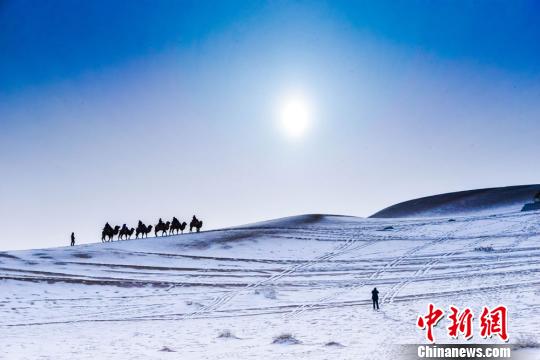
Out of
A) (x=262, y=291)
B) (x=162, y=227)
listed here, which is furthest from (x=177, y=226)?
(x=262, y=291)

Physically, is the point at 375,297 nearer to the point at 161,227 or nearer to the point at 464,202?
the point at 161,227

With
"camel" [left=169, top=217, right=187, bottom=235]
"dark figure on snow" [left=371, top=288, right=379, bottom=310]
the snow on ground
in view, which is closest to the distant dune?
the snow on ground

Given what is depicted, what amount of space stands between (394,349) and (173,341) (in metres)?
7.62

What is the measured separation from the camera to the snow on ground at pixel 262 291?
16.8m

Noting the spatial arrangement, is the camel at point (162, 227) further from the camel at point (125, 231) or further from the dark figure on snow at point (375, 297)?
the dark figure on snow at point (375, 297)

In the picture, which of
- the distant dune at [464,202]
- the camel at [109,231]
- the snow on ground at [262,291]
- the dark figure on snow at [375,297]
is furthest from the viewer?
the distant dune at [464,202]

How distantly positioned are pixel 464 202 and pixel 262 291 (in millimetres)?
70335

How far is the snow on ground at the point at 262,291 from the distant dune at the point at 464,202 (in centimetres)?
3004

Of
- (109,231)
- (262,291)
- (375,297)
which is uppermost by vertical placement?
(109,231)

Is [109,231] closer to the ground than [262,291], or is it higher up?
higher up

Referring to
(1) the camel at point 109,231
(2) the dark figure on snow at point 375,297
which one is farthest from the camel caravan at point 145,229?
(2) the dark figure on snow at point 375,297

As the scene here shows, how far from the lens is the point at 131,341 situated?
59.0ft

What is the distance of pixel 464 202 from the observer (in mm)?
89500

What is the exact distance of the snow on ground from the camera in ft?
55.1
